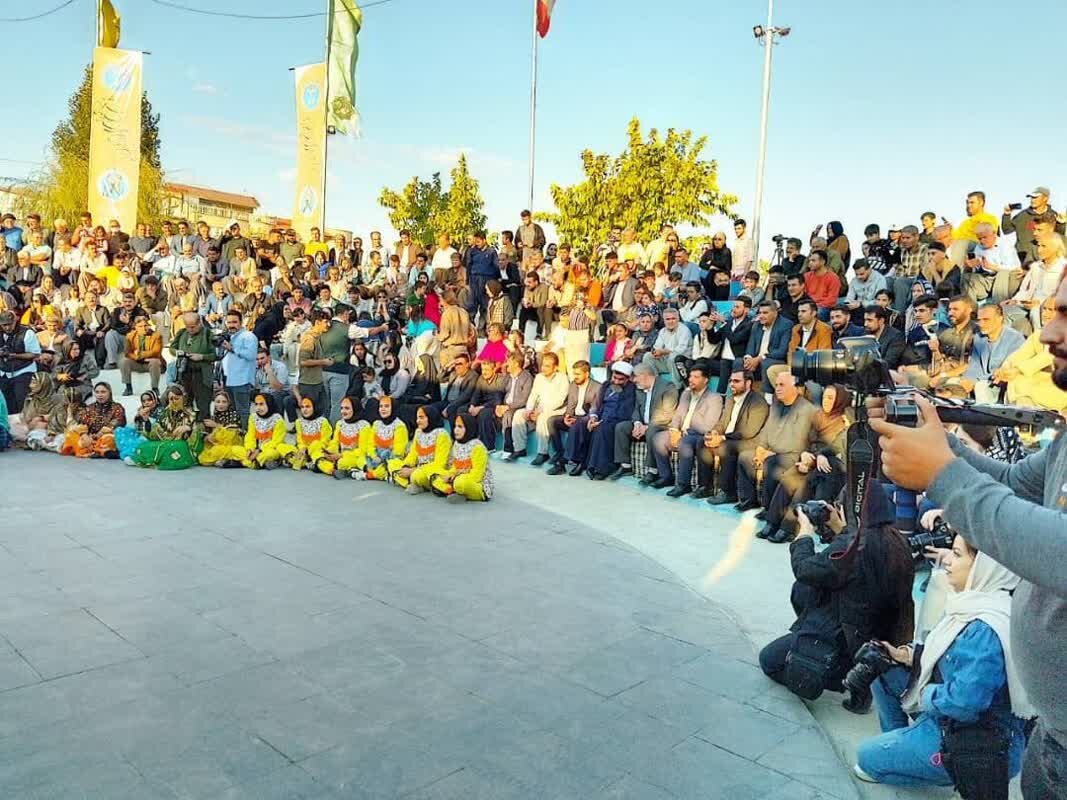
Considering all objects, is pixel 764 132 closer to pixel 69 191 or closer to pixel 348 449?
pixel 348 449

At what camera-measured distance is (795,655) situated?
148 inches

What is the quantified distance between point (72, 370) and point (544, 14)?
44.0ft

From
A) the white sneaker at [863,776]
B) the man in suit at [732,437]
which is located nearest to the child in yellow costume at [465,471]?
the man in suit at [732,437]

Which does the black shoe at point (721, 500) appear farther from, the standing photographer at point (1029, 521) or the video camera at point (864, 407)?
the standing photographer at point (1029, 521)

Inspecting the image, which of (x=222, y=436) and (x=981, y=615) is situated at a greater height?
(x=981, y=615)

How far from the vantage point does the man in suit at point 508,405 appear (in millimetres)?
10109

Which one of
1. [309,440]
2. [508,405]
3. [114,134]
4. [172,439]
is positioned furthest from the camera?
[114,134]

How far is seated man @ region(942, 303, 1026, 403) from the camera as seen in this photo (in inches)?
273

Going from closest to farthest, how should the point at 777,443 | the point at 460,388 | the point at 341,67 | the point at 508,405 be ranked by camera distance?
the point at 777,443, the point at 508,405, the point at 460,388, the point at 341,67

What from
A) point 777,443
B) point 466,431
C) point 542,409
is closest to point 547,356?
point 542,409

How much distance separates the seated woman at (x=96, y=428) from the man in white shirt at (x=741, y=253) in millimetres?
8505

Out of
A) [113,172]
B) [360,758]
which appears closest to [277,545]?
Answer: [360,758]

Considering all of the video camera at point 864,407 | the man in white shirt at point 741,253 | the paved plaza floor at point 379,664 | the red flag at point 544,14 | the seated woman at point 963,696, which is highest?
the red flag at point 544,14

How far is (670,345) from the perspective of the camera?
9781mm
